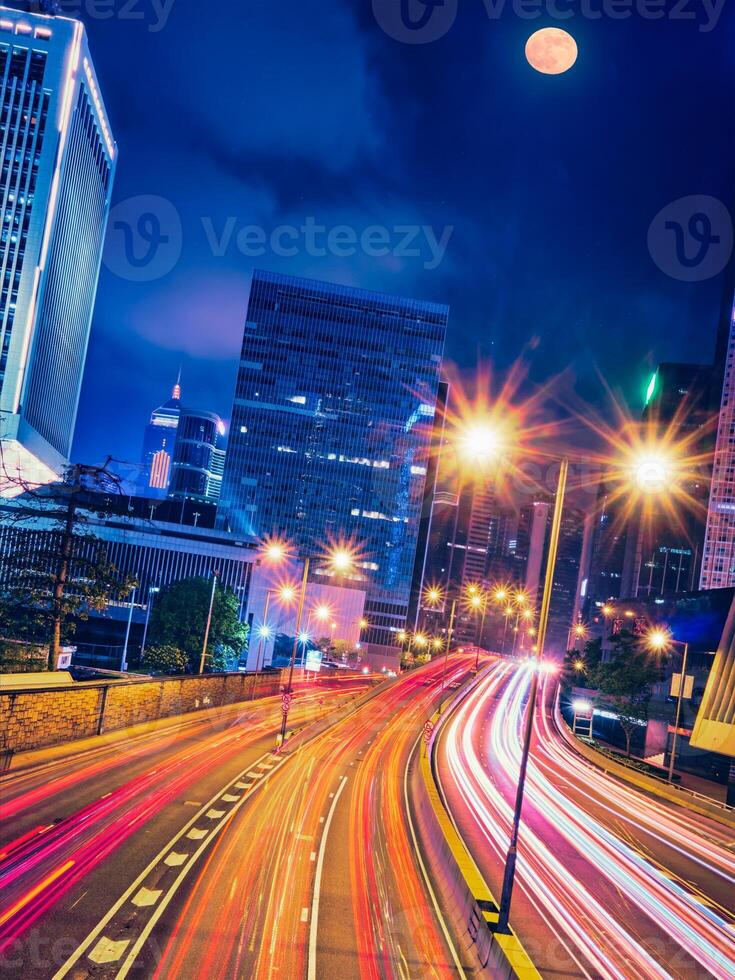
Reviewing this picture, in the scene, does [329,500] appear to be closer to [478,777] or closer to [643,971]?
[478,777]

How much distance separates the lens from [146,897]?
13492 mm

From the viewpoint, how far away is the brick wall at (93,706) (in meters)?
22.7

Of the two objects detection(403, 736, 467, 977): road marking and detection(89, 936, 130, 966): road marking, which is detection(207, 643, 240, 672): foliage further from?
detection(89, 936, 130, 966): road marking

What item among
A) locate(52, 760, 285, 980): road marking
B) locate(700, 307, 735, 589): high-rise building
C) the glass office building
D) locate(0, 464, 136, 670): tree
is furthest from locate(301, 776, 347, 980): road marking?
locate(700, 307, 735, 589): high-rise building

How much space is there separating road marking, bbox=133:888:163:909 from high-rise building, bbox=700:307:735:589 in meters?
149

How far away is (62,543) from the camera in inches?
1277

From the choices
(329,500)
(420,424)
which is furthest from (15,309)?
(420,424)

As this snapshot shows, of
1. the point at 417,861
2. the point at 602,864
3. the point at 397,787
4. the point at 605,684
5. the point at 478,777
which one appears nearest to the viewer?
the point at 417,861

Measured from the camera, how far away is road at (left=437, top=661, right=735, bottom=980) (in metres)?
13.9

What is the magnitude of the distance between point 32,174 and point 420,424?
297ft

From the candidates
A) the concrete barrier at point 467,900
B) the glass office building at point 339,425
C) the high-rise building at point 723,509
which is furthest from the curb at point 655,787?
the high-rise building at point 723,509

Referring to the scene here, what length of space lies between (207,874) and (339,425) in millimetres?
134615

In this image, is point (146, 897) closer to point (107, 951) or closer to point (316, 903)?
point (107, 951)

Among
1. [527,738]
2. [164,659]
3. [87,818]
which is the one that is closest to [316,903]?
[527,738]
